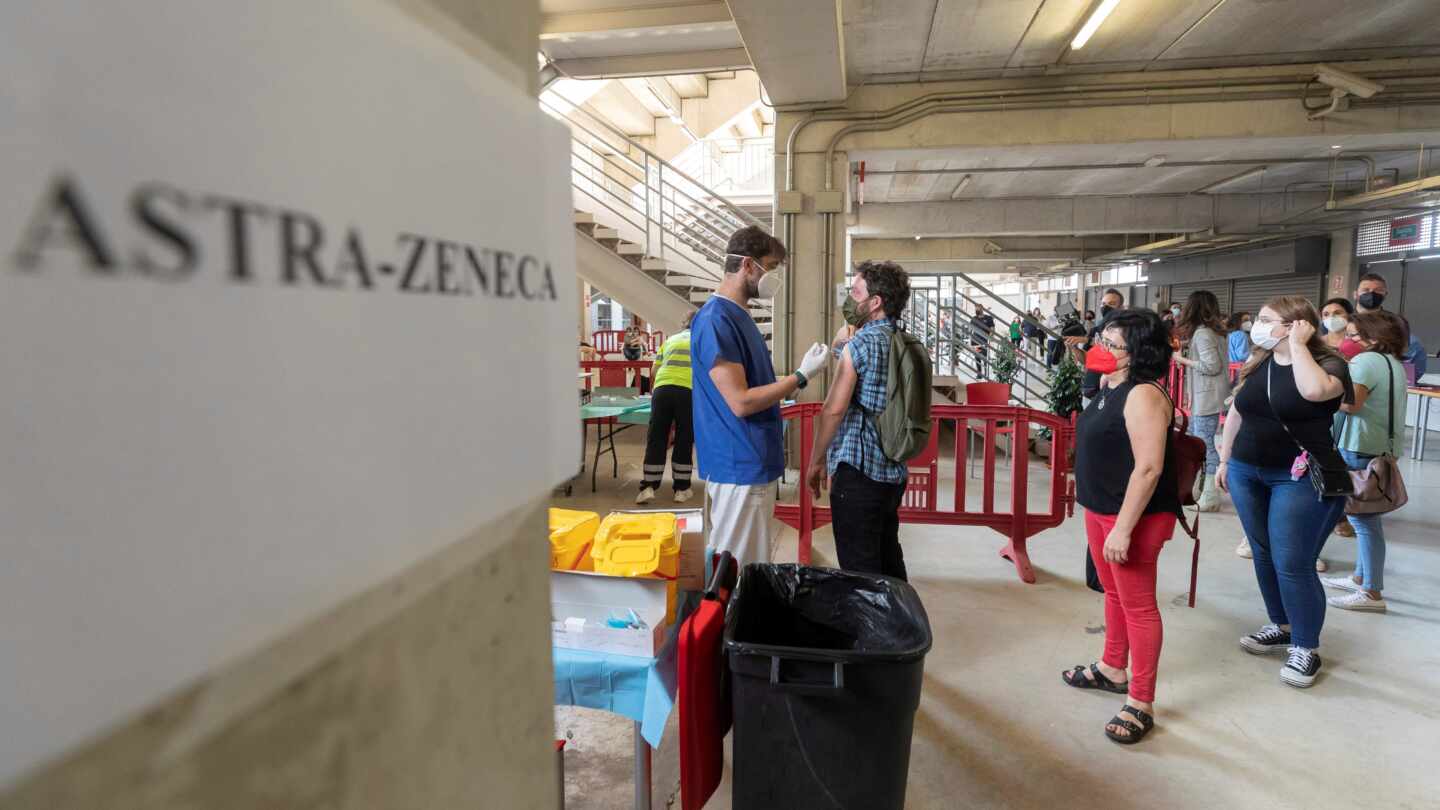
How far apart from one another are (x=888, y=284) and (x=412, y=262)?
8.87ft

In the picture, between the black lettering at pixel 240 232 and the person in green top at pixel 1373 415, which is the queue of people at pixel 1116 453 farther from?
the black lettering at pixel 240 232

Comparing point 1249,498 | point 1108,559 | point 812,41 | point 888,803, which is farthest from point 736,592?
point 812,41

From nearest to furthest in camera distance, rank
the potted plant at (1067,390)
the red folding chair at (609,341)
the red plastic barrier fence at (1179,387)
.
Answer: the potted plant at (1067,390) → the red plastic barrier fence at (1179,387) → the red folding chair at (609,341)

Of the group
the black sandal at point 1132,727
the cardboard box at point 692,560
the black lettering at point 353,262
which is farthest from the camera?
the black sandal at point 1132,727

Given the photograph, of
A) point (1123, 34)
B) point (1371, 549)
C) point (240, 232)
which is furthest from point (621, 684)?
point (1123, 34)

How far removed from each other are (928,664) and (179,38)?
11.4ft

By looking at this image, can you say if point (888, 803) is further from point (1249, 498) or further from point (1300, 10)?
point (1300, 10)

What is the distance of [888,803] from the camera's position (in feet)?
6.16

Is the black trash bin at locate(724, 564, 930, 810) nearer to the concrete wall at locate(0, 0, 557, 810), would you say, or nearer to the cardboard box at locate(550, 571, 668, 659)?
the cardboard box at locate(550, 571, 668, 659)

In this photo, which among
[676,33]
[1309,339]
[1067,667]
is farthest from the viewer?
[676,33]

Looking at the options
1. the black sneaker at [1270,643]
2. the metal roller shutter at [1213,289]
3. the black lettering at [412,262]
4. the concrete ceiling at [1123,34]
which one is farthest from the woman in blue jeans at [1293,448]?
the metal roller shutter at [1213,289]

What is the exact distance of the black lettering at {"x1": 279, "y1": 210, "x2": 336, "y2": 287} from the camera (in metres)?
0.32

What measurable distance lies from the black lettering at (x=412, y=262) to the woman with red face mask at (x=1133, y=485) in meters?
2.70

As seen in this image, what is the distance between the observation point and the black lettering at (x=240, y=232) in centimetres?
30
